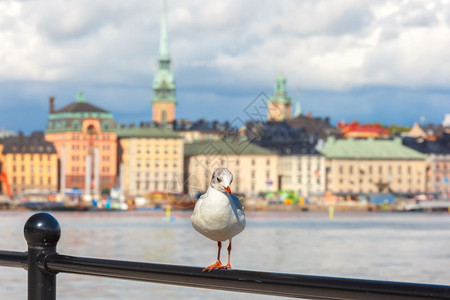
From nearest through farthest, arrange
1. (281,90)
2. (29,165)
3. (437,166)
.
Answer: (29,165)
(437,166)
(281,90)

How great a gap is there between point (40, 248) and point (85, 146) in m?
123

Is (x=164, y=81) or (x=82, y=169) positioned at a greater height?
(x=164, y=81)

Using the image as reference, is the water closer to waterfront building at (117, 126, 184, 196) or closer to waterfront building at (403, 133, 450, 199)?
waterfront building at (117, 126, 184, 196)

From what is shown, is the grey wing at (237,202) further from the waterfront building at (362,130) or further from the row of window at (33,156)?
the waterfront building at (362,130)

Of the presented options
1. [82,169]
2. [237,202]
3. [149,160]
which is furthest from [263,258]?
[149,160]

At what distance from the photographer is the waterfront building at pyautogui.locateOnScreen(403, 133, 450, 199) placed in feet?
433

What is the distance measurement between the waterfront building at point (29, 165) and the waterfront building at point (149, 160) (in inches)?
342

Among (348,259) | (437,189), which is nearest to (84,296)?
(348,259)

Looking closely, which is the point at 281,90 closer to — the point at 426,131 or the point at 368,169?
the point at 426,131

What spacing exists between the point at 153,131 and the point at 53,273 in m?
125

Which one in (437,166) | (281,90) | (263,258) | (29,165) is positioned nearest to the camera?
(263,258)

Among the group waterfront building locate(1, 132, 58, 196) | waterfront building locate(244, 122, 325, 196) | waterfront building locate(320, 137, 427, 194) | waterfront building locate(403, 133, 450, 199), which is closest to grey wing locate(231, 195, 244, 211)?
waterfront building locate(1, 132, 58, 196)

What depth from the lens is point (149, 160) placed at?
126 meters

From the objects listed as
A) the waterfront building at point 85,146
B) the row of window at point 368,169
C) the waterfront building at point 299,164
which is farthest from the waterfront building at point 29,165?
the row of window at point 368,169
